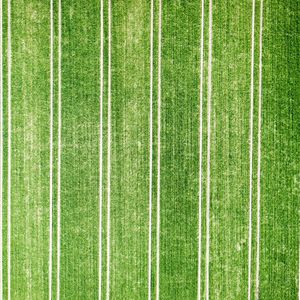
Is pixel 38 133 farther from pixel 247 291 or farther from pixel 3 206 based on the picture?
pixel 247 291

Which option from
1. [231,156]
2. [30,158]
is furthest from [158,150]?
[30,158]

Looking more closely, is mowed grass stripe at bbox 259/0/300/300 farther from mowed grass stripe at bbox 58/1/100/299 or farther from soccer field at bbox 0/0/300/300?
Result: mowed grass stripe at bbox 58/1/100/299

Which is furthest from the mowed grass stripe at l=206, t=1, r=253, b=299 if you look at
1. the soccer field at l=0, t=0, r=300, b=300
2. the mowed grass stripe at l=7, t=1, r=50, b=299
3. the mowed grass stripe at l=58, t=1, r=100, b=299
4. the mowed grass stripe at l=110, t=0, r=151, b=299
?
the mowed grass stripe at l=7, t=1, r=50, b=299

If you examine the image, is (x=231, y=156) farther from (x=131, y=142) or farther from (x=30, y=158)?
(x=30, y=158)

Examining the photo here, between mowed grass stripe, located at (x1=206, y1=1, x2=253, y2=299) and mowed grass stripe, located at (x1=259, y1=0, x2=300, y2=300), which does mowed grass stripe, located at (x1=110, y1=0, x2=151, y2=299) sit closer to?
mowed grass stripe, located at (x1=206, y1=1, x2=253, y2=299)

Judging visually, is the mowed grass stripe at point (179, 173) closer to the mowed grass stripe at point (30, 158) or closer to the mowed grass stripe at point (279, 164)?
the mowed grass stripe at point (279, 164)

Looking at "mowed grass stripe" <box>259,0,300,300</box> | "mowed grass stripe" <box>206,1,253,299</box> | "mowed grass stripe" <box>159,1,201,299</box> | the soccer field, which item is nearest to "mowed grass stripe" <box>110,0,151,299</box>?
the soccer field

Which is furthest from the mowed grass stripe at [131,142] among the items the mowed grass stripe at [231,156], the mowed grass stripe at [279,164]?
the mowed grass stripe at [279,164]

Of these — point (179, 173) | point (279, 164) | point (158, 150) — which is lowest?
point (179, 173)

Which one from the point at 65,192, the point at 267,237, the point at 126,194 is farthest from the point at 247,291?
the point at 65,192
